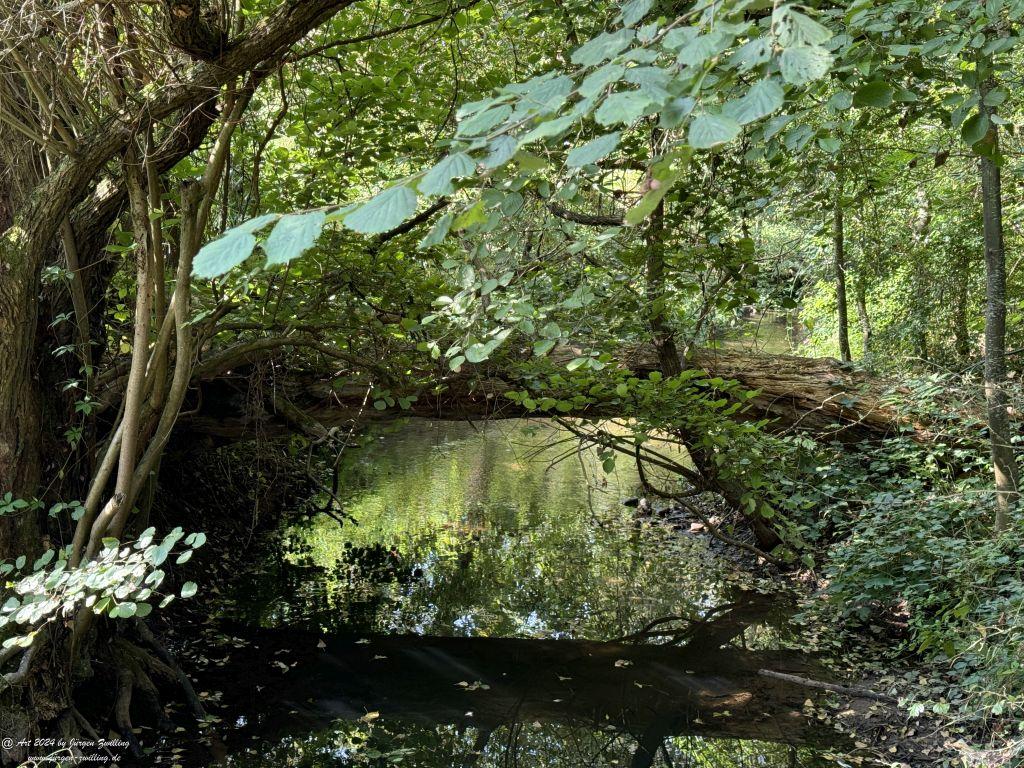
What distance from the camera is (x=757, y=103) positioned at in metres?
1.26

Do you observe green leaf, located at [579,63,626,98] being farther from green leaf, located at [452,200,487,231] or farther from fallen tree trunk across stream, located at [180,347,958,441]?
fallen tree trunk across stream, located at [180,347,958,441]

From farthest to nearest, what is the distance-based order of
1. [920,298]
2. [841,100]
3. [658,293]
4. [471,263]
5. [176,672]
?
[920,298] < [658,293] < [176,672] < [471,263] < [841,100]

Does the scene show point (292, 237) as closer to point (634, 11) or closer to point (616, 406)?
point (634, 11)

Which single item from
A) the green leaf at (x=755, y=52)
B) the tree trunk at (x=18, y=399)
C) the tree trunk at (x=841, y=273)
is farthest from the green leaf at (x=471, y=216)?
the tree trunk at (x=841, y=273)

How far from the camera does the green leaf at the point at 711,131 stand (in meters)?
1.17

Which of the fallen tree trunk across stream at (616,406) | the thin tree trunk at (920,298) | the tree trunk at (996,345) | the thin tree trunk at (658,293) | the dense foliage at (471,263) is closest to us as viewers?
the dense foliage at (471,263)

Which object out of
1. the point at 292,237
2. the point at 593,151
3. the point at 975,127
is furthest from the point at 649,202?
the point at 975,127

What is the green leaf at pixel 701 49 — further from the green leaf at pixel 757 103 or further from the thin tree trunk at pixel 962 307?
the thin tree trunk at pixel 962 307

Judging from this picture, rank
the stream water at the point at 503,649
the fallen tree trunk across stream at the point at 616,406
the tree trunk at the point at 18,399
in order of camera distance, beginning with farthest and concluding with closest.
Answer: the fallen tree trunk across stream at the point at 616,406 → the stream water at the point at 503,649 → the tree trunk at the point at 18,399

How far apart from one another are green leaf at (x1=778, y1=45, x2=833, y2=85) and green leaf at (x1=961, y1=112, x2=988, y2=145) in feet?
3.62

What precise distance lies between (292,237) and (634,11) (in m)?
0.79

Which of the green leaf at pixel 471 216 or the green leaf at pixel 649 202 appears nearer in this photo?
the green leaf at pixel 649 202

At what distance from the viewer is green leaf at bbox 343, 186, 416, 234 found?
1.14m

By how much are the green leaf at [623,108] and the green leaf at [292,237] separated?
455 mm
